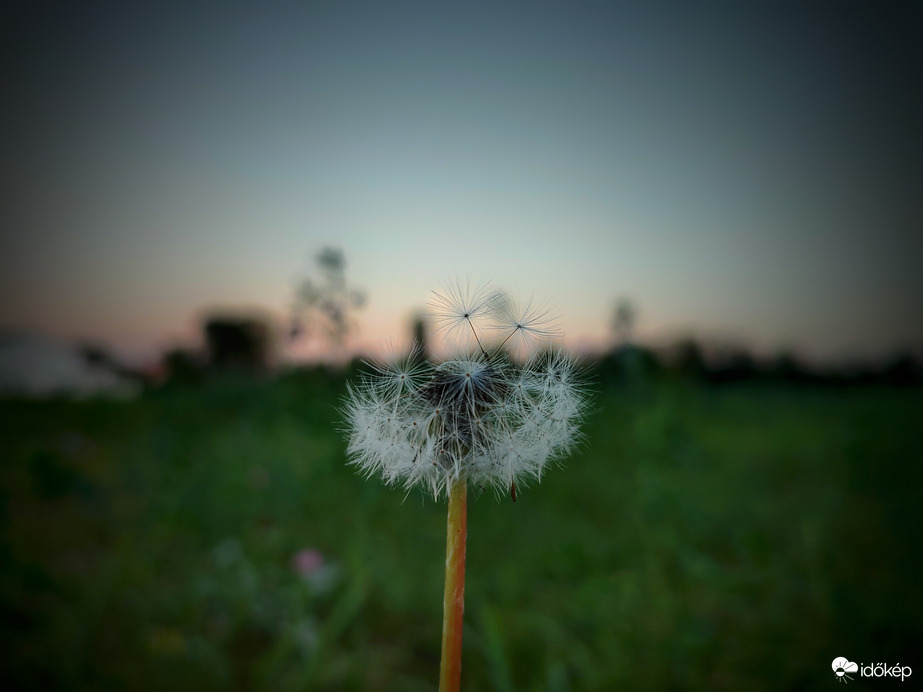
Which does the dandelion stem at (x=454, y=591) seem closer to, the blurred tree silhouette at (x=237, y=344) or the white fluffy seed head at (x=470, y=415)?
the white fluffy seed head at (x=470, y=415)

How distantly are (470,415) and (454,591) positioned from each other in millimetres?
212

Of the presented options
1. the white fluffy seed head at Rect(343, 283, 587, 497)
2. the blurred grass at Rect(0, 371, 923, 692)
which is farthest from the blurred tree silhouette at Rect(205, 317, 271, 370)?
the white fluffy seed head at Rect(343, 283, 587, 497)

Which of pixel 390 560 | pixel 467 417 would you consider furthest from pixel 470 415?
pixel 390 560

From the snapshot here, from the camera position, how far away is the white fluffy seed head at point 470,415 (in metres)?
0.65

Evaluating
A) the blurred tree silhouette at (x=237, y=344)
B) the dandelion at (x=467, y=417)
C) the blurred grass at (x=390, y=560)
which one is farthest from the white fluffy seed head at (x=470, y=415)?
the blurred tree silhouette at (x=237, y=344)

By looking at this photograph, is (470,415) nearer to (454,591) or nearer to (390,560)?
(454,591)

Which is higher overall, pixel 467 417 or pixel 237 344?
pixel 237 344

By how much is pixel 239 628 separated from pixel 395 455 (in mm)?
2382

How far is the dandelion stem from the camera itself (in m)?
0.50

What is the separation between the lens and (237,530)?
10.4 ft

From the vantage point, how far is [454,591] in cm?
50

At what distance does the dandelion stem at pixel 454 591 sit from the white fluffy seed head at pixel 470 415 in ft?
0.24

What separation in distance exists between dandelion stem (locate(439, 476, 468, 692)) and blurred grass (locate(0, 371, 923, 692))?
1495mm

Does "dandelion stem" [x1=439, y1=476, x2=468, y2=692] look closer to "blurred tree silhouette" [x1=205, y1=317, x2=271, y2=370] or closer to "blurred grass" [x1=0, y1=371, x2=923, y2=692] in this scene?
"blurred grass" [x1=0, y1=371, x2=923, y2=692]
